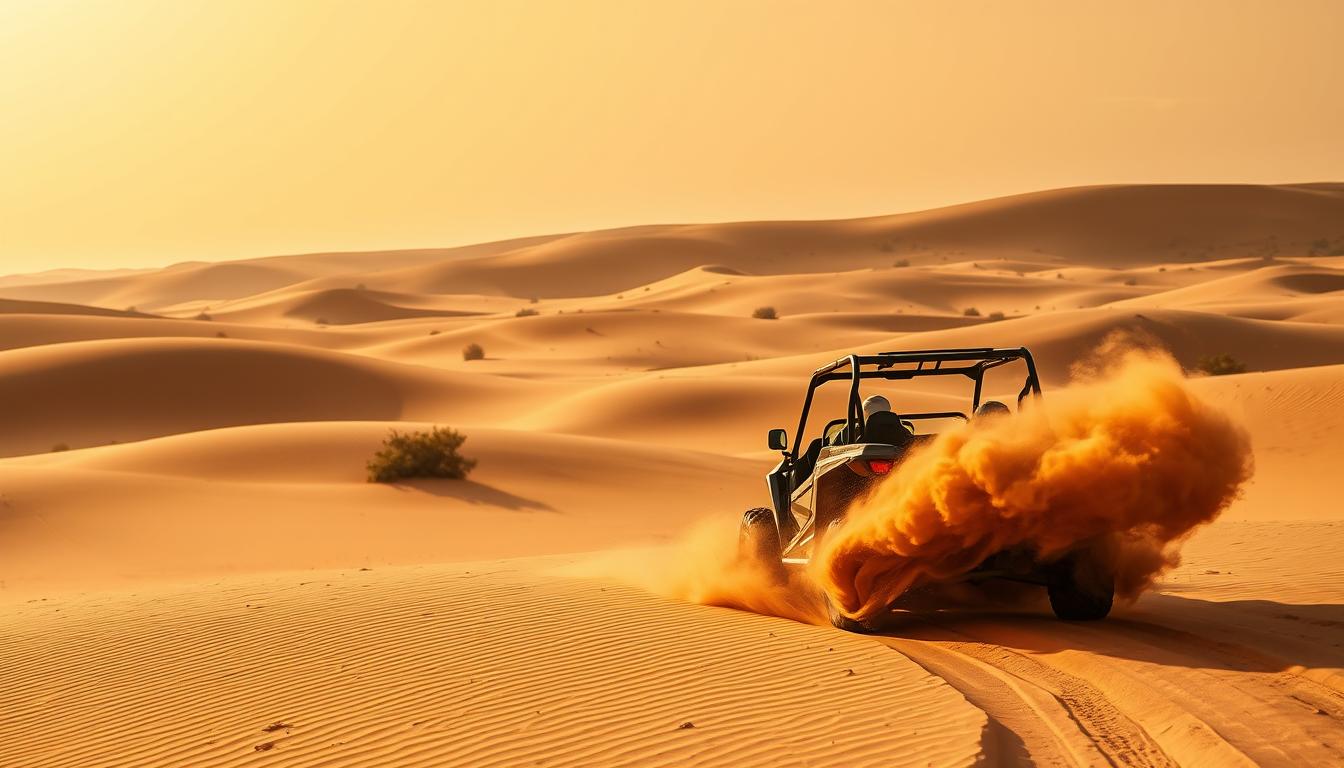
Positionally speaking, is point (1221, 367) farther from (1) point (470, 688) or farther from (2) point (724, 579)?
(1) point (470, 688)

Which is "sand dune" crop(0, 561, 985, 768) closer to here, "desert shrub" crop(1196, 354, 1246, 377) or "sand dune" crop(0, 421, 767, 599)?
"sand dune" crop(0, 421, 767, 599)

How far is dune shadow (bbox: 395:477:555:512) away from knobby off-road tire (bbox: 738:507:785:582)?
11.4m

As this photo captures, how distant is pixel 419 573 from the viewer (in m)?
13.4

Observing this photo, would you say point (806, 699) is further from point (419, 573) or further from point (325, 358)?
point (325, 358)

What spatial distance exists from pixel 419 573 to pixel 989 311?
208 feet

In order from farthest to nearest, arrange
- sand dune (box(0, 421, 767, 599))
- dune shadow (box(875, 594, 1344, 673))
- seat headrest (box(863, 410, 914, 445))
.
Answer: sand dune (box(0, 421, 767, 599)) < seat headrest (box(863, 410, 914, 445)) < dune shadow (box(875, 594, 1344, 673))

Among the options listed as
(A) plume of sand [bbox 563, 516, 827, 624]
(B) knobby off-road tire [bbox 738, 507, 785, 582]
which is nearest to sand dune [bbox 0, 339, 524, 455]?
(A) plume of sand [bbox 563, 516, 827, 624]

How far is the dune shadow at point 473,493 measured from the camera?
22.5m

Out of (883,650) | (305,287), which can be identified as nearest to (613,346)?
(883,650)

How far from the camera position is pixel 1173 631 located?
28.6 ft

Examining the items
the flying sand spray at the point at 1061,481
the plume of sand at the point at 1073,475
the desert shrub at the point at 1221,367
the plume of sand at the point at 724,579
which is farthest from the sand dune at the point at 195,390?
the plume of sand at the point at 1073,475

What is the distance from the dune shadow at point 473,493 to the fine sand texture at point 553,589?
12 centimetres

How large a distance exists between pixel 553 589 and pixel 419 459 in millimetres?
12905

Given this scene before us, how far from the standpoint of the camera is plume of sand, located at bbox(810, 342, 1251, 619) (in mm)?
8023
